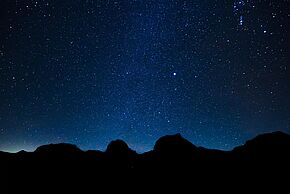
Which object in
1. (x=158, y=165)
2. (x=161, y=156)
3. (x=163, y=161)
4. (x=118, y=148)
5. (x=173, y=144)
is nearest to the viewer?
(x=158, y=165)

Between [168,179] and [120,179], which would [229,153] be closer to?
[168,179]

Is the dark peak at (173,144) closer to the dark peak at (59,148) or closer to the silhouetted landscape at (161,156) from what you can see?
the silhouetted landscape at (161,156)

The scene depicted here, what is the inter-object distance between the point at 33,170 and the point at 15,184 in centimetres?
329

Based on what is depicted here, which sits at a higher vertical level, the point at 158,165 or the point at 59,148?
the point at 59,148

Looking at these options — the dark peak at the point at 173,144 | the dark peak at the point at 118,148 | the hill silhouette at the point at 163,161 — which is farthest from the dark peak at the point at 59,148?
the dark peak at the point at 173,144

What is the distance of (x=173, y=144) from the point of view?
100ft

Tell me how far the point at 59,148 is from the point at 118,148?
26.9 ft

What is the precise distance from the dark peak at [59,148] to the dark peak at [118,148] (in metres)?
4.66

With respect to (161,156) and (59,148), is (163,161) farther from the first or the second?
(59,148)

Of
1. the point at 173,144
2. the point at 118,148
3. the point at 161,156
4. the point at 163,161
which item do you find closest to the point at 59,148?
the point at 118,148

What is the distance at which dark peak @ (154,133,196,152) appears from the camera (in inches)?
1187

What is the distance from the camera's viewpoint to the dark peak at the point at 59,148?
107ft

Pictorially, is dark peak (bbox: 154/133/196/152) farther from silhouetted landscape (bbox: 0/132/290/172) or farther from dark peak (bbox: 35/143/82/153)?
dark peak (bbox: 35/143/82/153)

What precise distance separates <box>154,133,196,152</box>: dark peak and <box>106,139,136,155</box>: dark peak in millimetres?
3952
